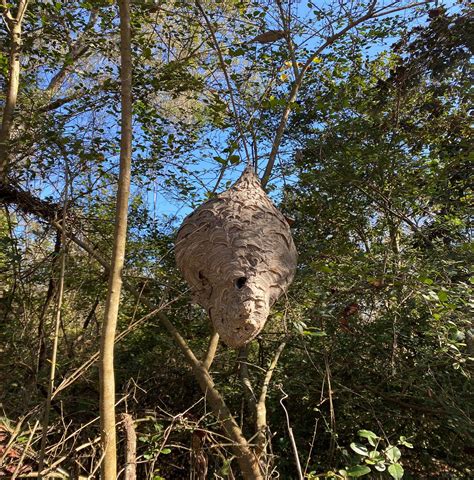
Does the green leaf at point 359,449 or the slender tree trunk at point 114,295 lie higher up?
the slender tree trunk at point 114,295

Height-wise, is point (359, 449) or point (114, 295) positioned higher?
point (114, 295)

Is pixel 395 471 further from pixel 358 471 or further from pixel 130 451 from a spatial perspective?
pixel 130 451

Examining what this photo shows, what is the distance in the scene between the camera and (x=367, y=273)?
288 centimetres

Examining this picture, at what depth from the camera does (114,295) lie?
5.37ft

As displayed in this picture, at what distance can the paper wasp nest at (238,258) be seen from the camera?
5.21 feet

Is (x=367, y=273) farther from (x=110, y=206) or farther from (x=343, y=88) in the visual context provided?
(x=110, y=206)

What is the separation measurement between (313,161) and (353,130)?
427mm

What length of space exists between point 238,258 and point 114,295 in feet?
1.63

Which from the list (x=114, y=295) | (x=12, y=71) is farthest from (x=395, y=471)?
(x=12, y=71)

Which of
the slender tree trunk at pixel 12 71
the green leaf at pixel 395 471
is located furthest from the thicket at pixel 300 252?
the green leaf at pixel 395 471

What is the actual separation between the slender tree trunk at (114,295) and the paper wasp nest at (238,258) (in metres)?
0.37

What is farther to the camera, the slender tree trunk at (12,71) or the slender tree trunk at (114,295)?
the slender tree trunk at (12,71)

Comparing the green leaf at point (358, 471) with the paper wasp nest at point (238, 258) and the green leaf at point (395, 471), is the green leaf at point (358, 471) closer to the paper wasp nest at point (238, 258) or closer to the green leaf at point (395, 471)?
the green leaf at point (395, 471)

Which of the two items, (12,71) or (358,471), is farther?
(12,71)
